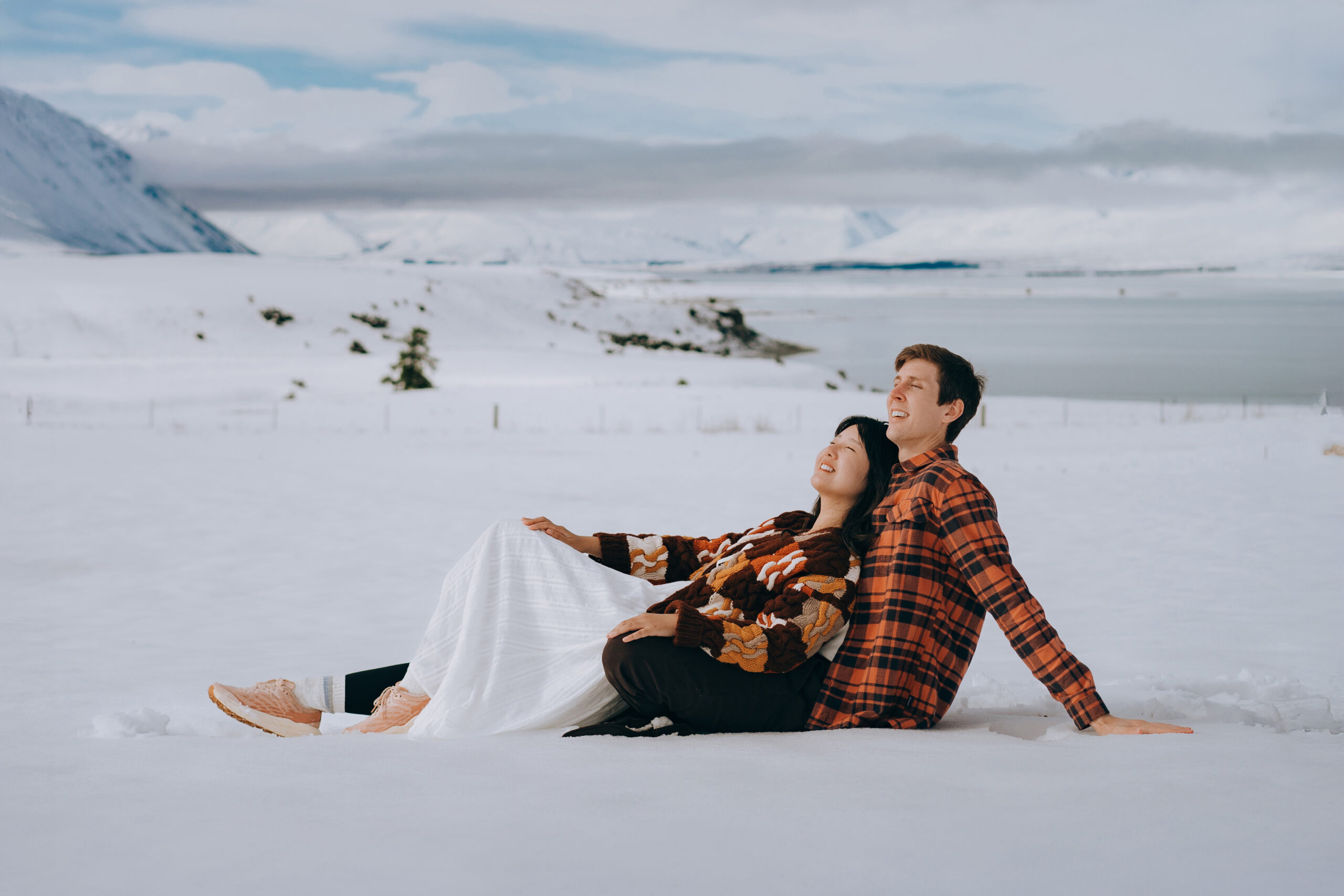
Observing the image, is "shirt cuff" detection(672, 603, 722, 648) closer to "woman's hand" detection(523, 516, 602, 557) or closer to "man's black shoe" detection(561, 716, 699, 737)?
"man's black shoe" detection(561, 716, 699, 737)

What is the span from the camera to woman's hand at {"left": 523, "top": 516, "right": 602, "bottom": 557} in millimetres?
3670

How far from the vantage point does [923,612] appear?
10.4ft

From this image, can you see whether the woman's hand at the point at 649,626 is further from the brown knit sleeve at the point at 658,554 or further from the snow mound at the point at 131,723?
the snow mound at the point at 131,723

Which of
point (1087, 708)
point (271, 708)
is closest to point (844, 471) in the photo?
point (1087, 708)

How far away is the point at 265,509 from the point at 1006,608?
820 centimetres

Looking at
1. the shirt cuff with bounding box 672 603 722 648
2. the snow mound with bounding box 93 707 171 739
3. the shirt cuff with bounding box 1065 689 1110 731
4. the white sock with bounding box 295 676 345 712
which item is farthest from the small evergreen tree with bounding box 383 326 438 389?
the shirt cuff with bounding box 1065 689 1110 731

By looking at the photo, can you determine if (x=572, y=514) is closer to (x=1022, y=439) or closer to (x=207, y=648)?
(x=207, y=648)

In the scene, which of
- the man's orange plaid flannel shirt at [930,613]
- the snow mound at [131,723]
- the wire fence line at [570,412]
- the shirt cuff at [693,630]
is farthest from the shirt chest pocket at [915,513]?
the wire fence line at [570,412]

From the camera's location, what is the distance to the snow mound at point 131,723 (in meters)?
3.63

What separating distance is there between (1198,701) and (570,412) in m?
17.6

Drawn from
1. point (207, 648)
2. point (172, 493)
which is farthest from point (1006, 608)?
point (172, 493)

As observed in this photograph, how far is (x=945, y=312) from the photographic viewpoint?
10219cm

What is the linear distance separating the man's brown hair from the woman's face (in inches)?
9.7

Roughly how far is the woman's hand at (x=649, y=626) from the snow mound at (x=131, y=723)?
5.26 ft
